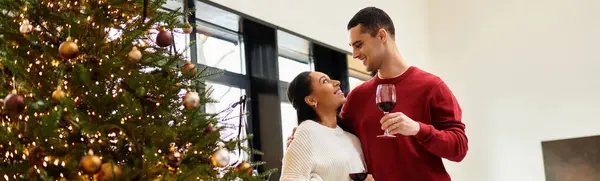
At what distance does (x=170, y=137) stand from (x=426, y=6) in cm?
478

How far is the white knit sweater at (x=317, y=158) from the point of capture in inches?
81.7

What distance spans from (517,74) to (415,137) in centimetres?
358

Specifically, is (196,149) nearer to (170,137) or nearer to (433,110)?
(170,137)

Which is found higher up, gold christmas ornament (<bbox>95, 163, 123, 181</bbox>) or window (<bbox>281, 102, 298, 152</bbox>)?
window (<bbox>281, 102, 298, 152</bbox>)

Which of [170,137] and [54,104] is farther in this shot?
[170,137]

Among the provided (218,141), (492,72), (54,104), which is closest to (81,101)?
(54,104)

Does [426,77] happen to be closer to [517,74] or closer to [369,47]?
[369,47]

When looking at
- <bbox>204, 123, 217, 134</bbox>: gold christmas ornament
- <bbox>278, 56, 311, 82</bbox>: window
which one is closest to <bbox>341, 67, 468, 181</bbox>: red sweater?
<bbox>204, 123, 217, 134</bbox>: gold christmas ornament

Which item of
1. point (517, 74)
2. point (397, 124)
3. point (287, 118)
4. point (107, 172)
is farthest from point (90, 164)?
point (517, 74)

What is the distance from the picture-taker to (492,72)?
5.48 m

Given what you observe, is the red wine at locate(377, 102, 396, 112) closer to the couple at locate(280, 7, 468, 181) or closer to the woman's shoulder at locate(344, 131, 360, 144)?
the couple at locate(280, 7, 468, 181)

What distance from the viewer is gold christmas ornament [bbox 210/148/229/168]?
4.97ft

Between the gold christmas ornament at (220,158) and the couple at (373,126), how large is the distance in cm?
56

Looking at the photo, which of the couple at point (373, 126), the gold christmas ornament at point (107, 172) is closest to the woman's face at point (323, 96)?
the couple at point (373, 126)
